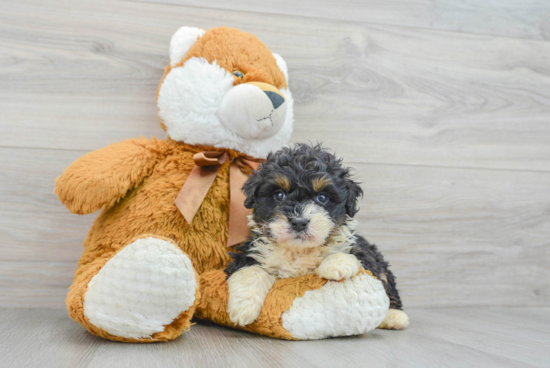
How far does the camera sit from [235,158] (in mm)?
1131

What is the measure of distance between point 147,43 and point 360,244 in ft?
2.87

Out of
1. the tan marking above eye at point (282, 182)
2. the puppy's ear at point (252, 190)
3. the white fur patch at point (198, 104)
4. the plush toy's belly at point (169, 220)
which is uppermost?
the white fur patch at point (198, 104)

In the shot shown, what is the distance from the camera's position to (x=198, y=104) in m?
1.07

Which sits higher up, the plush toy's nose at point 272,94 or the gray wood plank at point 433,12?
the gray wood plank at point 433,12

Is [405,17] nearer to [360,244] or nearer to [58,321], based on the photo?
[360,244]

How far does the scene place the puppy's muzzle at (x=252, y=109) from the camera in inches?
41.0

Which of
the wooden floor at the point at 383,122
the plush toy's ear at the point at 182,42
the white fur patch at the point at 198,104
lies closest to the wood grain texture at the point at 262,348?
the wooden floor at the point at 383,122

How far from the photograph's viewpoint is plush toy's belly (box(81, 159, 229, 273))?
3.45 feet

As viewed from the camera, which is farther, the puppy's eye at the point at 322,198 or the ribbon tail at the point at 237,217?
the ribbon tail at the point at 237,217

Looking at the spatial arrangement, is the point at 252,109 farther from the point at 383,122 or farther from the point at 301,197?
the point at 383,122

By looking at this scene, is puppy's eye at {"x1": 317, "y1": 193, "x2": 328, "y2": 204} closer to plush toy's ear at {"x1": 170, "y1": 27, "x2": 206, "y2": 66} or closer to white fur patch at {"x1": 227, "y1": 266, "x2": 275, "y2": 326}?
white fur patch at {"x1": 227, "y1": 266, "x2": 275, "y2": 326}

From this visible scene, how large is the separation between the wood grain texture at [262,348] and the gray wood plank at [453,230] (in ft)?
1.01

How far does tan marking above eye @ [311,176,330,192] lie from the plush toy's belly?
0.28 m

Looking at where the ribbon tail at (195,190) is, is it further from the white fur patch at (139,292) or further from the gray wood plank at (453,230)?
the gray wood plank at (453,230)
